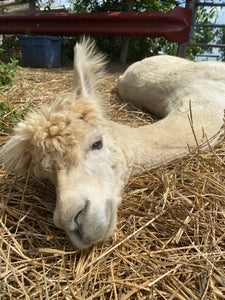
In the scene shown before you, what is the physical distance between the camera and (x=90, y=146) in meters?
1.83

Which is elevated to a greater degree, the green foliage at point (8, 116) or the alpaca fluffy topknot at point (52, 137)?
the alpaca fluffy topknot at point (52, 137)

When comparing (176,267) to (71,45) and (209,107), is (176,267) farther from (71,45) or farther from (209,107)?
(71,45)

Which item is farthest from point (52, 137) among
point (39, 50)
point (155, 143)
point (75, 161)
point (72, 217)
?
point (39, 50)

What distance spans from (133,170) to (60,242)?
799mm

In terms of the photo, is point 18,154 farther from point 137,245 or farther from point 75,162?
point 137,245

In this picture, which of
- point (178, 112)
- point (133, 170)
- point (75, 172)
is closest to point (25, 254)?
point (75, 172)

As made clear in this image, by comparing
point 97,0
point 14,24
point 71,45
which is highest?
point 97,0

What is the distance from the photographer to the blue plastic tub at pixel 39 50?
7.46m

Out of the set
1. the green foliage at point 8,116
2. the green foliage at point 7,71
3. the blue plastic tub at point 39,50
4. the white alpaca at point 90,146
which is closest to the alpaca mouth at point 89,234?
the white alpaca at point 90,146

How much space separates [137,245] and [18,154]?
0.94 metres

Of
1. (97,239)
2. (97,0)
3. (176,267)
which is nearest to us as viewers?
(176,267)

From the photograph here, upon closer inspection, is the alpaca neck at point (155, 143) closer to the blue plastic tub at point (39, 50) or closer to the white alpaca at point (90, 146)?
the white alpaca at point (90, 146)

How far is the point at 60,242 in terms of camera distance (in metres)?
1.75

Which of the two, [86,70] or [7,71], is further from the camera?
[7,71]
